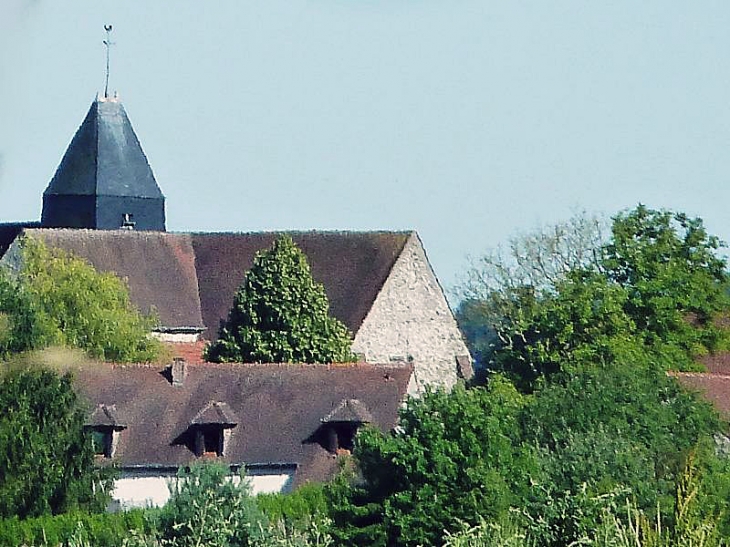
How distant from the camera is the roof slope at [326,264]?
152 feet

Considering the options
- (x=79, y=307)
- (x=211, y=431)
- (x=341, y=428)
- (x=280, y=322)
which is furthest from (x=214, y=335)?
(x=341, y=428)

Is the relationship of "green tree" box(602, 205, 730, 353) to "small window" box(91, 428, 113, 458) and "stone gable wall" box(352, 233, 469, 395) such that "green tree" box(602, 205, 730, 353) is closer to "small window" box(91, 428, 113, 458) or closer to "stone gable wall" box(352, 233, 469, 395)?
"stone gable wall" box(352, 233, 469, 395)

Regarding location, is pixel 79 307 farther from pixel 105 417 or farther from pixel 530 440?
pixel 530 440

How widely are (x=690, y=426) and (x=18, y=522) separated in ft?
31.6

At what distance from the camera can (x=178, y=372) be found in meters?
35.2

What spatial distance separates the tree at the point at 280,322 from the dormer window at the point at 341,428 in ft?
25.4

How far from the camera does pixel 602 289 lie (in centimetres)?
3941

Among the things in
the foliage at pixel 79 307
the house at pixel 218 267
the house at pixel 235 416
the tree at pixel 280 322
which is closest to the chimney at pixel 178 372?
the house at pixel 235 416

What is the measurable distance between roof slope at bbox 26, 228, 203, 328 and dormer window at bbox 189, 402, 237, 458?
528 inches

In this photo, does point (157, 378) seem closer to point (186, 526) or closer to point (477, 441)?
point (477, 441)

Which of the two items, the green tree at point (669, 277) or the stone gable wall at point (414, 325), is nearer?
the green tree at point (669, 277)

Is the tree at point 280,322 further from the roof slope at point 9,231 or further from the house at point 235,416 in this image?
the roof slope at point 9,231

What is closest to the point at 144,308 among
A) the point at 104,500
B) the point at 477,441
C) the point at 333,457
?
the point at 333,457

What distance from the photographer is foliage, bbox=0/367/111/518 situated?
26188 millimetres
